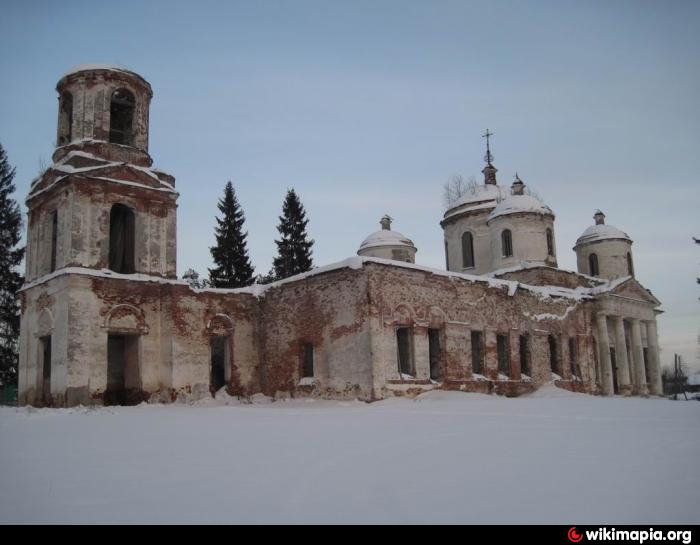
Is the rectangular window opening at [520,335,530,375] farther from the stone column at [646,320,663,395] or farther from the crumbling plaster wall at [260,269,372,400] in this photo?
the stone column at [646,320,663,395]

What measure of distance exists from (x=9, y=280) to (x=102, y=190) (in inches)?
551

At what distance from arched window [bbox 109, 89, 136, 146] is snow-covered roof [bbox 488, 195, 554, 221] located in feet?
57.3

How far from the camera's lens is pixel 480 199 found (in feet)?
117

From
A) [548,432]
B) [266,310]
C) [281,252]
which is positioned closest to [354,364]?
[266,310]

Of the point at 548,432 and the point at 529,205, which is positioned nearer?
the point at 548,432

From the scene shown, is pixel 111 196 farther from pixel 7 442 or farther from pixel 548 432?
pixel 548 432

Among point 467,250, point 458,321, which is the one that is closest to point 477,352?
point 458,321

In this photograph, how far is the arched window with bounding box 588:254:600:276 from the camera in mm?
37938

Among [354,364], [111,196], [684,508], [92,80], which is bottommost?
[684,508]

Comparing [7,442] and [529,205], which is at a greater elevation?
[529,205]

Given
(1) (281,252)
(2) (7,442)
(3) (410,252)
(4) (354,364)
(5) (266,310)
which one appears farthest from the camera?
(1) (281,252)

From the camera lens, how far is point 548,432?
10.6m

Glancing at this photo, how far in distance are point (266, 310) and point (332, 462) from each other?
17638 millimetres
